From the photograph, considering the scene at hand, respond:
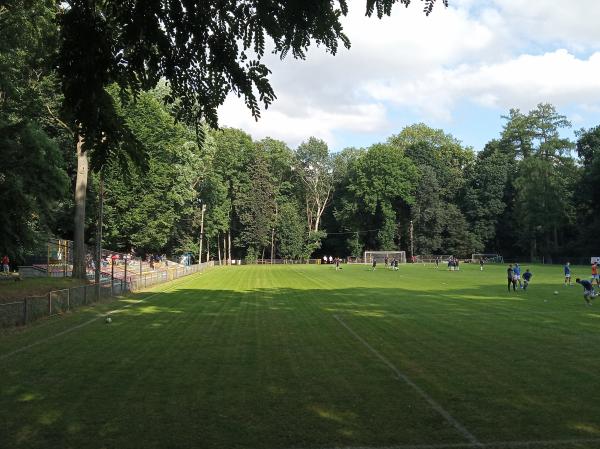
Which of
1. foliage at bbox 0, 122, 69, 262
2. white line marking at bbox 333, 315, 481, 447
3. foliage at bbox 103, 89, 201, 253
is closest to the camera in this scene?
white line marking at bbox 333, 315, 481, 447

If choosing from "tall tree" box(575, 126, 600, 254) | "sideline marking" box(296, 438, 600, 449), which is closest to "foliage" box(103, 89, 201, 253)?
"sideline marking" box(296, 438, 600, 449)

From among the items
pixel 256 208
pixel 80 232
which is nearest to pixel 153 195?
pixel 80 232

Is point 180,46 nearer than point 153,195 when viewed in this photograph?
Yes

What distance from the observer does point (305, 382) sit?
30.5ft

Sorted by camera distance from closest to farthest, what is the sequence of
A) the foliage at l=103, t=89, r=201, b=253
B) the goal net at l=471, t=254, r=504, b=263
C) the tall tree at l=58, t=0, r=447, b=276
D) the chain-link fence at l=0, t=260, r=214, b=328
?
1. the tall tree at l=58, t=0, r=447, b=276
2. the chain-link fence at l=0, t=260, r=214, b=328
3. the foliage at l=103, t=89, r=201, b=253
4. the goal net at l=471, t=254, r=504, b=263

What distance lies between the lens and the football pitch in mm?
6621

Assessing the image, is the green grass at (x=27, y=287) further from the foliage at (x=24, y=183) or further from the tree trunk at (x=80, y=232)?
the tree trunk at (x=80, y=232)

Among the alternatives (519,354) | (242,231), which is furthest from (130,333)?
(242,231)

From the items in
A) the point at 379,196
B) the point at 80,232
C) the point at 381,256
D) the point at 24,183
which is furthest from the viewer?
the point at 379,196

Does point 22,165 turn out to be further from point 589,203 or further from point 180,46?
point 589,203

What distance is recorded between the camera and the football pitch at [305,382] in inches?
261

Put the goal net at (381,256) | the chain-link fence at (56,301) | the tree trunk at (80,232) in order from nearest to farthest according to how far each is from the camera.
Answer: the chain-link fence at (56,301) → the tree trunk at (80,232) → the goal net at (381,256)

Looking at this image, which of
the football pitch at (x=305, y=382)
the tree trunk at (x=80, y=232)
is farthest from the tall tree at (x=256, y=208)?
the football pitch at (x=305, y=382)

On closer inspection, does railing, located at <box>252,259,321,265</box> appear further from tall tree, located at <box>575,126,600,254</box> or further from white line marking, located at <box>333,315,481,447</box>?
white line marking, located at <box>333,315,481,447</box>
